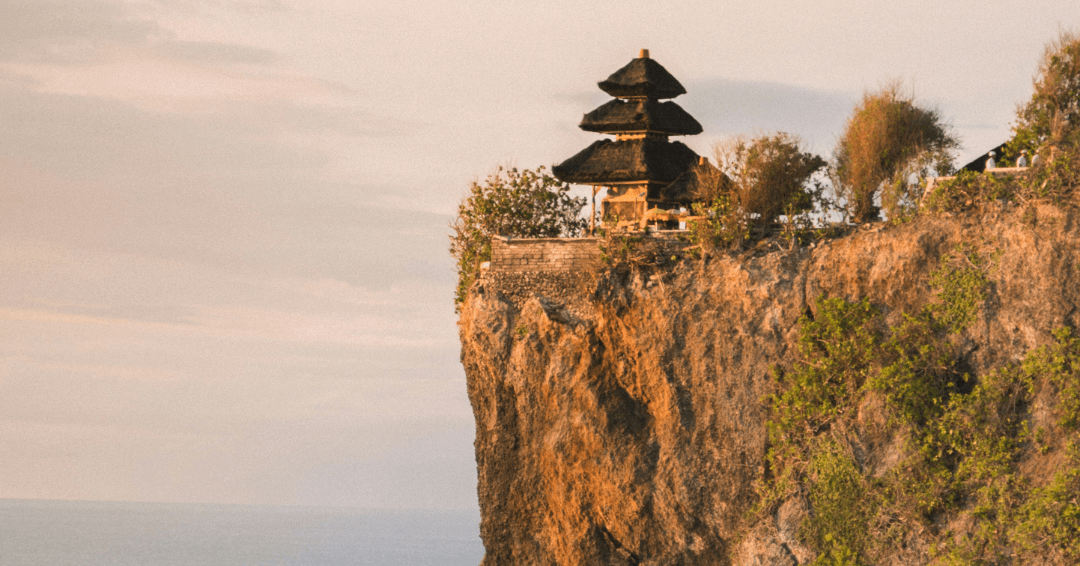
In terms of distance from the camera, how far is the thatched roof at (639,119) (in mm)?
28984

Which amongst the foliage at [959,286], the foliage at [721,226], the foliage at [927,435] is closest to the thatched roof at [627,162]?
the foliage at [721,226]

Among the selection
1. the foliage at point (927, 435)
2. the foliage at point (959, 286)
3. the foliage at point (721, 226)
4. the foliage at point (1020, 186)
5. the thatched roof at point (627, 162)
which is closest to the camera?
the foliage at point (927, 435)

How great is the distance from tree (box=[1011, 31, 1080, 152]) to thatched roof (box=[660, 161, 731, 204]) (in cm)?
629

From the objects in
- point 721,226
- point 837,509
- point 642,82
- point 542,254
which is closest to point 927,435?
point 837,509

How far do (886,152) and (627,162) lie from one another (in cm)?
588

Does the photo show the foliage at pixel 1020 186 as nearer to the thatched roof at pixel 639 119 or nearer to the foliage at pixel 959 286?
the foliage at pixel 959 286

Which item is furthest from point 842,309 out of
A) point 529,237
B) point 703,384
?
point 529,237

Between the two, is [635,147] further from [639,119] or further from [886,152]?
[886,152]

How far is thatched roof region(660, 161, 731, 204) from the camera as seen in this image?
27.3 metres

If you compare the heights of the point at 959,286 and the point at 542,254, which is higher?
the point at 542,254

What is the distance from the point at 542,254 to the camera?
92.1 ft

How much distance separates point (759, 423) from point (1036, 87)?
9.11 meters

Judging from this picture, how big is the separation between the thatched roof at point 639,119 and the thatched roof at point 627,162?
1.16 feet

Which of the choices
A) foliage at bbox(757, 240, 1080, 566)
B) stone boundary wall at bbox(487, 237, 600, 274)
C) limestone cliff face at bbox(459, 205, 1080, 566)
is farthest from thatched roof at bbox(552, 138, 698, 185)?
foliage at bbox(757, 240, 1080, 566)
